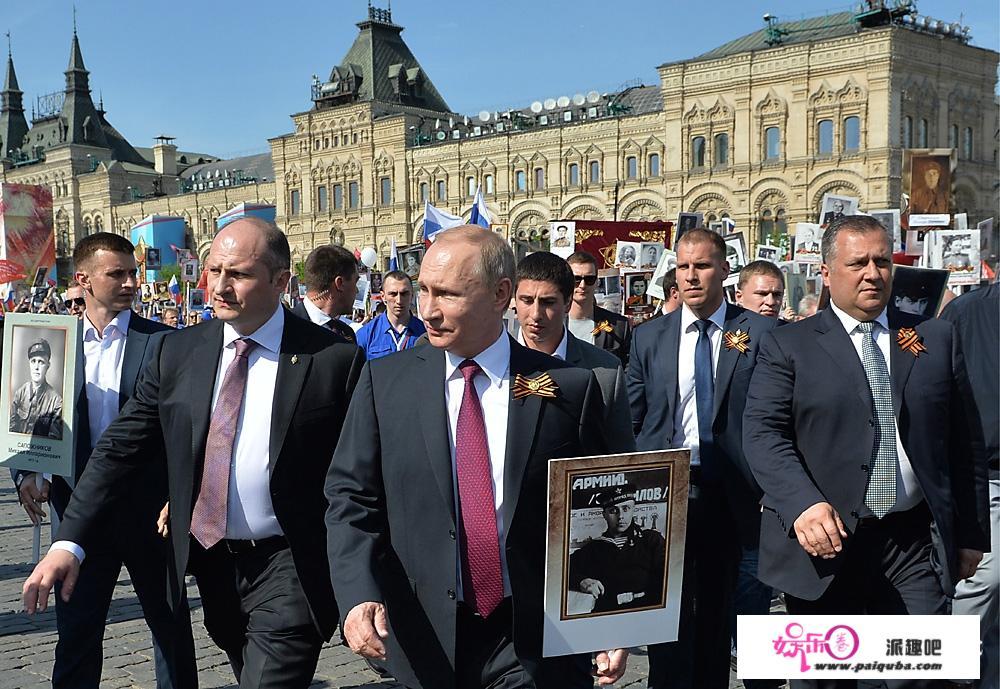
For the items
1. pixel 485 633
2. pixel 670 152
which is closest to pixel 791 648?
pixel 485 633

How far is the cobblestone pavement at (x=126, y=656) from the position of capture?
18.3ft

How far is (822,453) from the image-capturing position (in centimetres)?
400

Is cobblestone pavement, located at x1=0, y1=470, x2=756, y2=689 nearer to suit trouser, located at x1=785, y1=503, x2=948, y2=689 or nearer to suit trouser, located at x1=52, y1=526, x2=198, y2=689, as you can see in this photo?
suit trouser, located at x1=52, y1=526, x2=198, y2=689

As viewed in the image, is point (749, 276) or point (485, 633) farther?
point (749, 276)

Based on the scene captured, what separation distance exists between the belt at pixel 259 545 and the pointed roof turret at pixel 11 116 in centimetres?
12047

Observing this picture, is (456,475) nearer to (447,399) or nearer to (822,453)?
(447,399)

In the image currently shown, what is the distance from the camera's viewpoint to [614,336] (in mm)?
6777

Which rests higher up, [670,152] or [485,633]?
[670,152]

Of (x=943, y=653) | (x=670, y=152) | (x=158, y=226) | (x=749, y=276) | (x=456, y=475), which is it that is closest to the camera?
(x=943, y=653)

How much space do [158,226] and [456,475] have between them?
29886 mm

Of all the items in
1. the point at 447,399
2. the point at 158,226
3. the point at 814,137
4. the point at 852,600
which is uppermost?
the point at 814,137

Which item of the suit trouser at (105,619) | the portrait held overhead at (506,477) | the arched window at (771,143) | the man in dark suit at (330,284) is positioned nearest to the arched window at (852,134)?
the arched window at (771,143)

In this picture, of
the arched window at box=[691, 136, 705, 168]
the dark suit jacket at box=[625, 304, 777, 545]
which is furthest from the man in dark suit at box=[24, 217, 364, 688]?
the arched window at box=[691, 136, 705, 168]

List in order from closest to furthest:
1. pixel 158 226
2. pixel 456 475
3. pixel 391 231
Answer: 1. pixel 456 475
2. pixel 158 226
3. pixel 391 231
